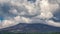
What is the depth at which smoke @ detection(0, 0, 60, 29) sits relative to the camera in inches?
181

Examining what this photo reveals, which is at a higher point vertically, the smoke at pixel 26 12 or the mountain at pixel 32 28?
the smoke at pixel 26 12

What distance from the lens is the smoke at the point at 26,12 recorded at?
4.59m

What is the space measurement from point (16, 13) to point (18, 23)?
39 cm

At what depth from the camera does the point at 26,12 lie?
466 cm

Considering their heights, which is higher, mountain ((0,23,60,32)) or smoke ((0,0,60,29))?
smoke ((0,0,60,29))

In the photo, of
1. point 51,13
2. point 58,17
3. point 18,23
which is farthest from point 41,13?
point 18,23

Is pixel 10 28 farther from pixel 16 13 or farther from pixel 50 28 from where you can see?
pixel 50 28

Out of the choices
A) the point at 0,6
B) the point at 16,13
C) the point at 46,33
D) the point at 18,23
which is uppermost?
the point at 0,6

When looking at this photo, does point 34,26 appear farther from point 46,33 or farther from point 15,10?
point 15,10

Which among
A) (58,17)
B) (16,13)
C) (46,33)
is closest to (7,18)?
(16,13)

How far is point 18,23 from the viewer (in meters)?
4.66

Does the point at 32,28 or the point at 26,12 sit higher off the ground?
the point at 26,12

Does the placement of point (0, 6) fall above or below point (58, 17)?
above

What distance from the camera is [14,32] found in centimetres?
469
